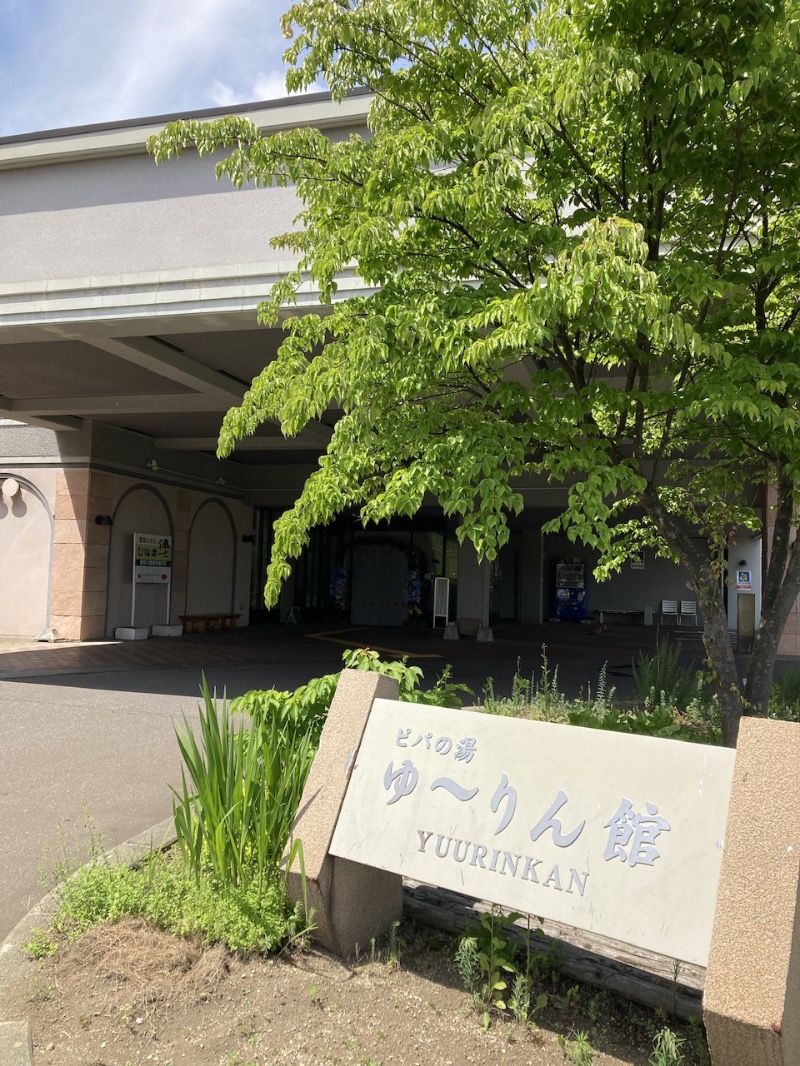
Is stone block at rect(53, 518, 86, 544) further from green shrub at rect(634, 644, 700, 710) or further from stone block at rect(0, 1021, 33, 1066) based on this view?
stone block at rect(0, 1021, 33, 1066)

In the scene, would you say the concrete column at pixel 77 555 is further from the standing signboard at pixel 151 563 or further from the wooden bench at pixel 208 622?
the wooden bench at pixel 208 622

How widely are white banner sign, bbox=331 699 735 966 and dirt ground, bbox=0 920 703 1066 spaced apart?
0.47m

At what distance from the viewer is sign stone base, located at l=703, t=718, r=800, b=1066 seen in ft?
6.99

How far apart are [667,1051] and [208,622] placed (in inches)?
687

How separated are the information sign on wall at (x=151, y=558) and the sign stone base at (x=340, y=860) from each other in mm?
13936

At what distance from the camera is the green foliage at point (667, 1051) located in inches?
95.7

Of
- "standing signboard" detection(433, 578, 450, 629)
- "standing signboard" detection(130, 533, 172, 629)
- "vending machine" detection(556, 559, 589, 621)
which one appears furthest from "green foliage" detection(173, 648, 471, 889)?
"vending machine" detection(556, 559, 589, 621)

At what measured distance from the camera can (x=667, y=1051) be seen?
2.47m

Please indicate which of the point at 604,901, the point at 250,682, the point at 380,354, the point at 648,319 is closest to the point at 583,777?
the point at 604,901

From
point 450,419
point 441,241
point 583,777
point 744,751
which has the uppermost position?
point 441,241

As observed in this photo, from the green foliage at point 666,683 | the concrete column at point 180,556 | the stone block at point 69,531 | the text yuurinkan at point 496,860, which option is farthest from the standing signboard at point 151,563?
the text yuurinkan at point 496,860

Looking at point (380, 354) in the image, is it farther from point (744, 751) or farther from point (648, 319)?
point (744, 751)

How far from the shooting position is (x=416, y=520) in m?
22.6

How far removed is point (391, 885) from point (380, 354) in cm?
245
